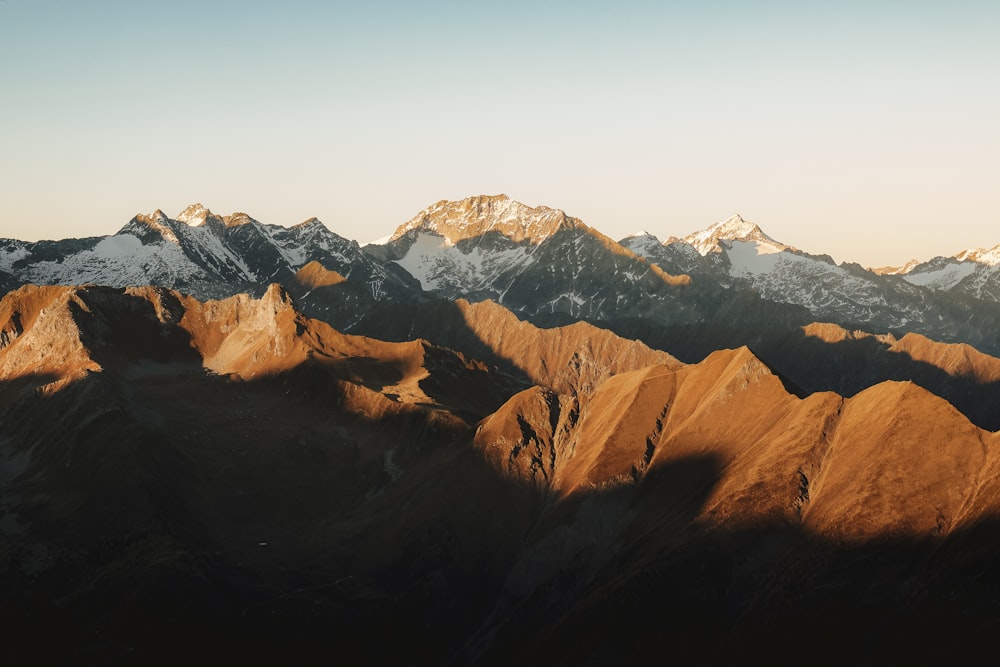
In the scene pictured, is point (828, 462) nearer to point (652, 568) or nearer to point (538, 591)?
point (652, 568)

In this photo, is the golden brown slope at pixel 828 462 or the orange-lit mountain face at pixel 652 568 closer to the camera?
the orange-lit mountain face at pixel 652 568

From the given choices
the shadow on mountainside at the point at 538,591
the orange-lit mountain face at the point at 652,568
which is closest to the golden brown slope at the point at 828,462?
the orange-lit mountain face at the point at 652,568

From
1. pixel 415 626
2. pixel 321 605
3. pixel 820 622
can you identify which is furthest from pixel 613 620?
pixel 321 605

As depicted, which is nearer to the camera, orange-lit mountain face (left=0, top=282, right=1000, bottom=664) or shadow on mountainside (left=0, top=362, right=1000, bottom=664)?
shadow on mountainside (left=0, top=362, right=1000, bottom=664)

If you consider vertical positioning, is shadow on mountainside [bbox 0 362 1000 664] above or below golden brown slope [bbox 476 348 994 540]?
below

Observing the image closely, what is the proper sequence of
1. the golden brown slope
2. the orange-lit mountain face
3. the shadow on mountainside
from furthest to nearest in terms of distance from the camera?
the golden brown slope < the orange-lit mountain face < the shadow on mountainside

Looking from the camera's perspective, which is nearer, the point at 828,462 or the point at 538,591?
the point at 828,462

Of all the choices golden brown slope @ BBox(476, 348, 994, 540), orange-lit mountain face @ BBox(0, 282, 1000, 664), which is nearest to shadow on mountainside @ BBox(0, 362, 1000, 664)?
orange-lit mountain face @ BBox(0, 282, 1000, 664)

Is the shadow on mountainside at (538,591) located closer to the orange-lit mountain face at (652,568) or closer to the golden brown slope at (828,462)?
the orange-lit mountain face at (652,568)

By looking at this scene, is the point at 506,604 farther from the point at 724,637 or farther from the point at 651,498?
the point at 724,637

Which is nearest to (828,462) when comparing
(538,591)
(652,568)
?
(652,568)

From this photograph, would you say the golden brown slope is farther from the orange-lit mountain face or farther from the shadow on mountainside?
the shadow on mountainside
